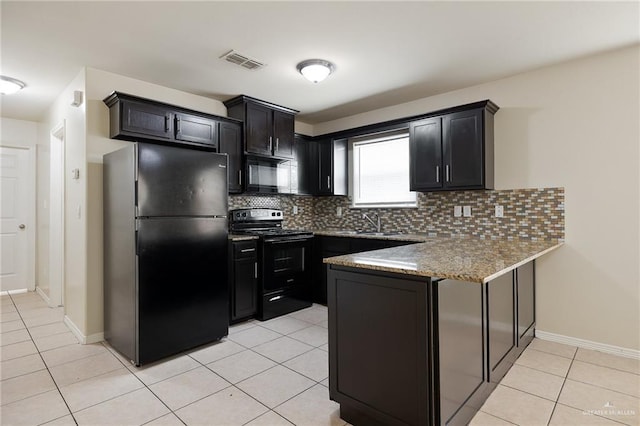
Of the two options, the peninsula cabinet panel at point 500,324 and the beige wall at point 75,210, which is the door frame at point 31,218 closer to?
the beige wall at point 75,210

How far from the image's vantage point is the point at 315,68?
9.75ft

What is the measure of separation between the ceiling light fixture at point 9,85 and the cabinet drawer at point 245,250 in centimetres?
269

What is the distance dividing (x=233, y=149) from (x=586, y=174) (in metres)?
3.44

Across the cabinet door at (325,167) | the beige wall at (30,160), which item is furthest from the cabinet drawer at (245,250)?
the beige wall at (30,160)

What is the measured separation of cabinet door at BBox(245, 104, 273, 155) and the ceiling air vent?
876mm

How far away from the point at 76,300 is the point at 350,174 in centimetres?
348

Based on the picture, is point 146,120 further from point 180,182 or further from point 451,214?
point 451,214

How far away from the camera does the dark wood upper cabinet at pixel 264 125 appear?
3947mm

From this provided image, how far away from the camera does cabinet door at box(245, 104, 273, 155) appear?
13.0 ft

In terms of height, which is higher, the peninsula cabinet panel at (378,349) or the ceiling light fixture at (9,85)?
the ceiling light fixture at (9,85)

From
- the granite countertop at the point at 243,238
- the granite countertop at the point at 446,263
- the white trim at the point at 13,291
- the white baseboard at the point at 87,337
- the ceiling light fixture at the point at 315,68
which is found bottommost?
the white baseboard at the point at 87,337

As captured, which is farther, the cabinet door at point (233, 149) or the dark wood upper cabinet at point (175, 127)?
the cabinet door at point (233, 149)

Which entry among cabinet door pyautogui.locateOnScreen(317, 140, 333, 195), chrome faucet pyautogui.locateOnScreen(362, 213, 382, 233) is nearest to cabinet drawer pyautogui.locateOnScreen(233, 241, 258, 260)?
cabinet door pyautogui.locateOnScreen(317, 140, 333, 195)

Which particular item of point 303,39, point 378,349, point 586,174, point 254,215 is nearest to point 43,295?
point 254,215
